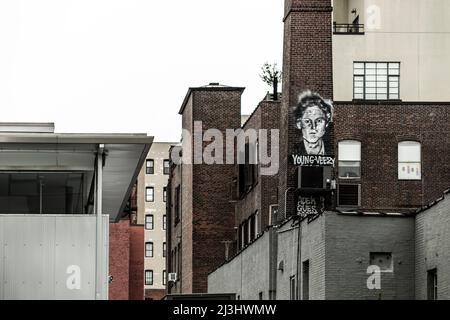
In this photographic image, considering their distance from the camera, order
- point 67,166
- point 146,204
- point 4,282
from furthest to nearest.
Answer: point 146,204 < point 67,166 < point 4,282

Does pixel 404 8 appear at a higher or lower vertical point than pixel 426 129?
higher

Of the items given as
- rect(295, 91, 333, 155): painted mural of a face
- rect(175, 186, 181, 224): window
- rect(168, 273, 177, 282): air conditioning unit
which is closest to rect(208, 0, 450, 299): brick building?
rect(295, 91, 333, 155): painted mural of a face

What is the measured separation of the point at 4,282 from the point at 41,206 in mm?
2789

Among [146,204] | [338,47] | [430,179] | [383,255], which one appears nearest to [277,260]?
[383,255]

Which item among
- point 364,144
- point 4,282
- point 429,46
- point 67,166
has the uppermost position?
point 429,46

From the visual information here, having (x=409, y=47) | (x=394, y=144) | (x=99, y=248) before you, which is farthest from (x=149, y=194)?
(x=99, y=248)

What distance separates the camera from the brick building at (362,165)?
4069 cm

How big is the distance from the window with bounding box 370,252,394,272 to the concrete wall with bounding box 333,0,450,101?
102 ft

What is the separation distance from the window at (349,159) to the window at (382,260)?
26827 mm

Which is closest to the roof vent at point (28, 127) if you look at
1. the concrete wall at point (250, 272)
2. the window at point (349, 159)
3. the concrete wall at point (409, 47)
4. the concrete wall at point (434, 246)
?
the concrete wall at point (434, 246)

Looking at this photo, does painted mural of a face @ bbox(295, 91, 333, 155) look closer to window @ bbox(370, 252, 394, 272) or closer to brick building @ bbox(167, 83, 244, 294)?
window @ bbox(370, 252, 394, 272)

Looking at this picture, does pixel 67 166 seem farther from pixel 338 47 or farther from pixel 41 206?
pixel 338 47

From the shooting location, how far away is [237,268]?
61750mm

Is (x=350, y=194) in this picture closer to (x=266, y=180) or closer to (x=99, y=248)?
(x=266, y=180)
